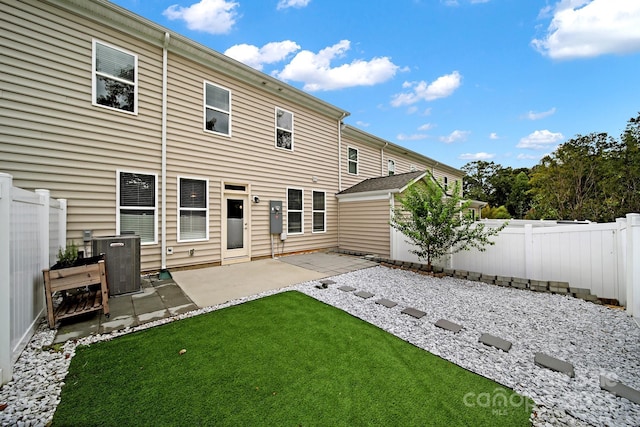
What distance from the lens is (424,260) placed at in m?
6.49

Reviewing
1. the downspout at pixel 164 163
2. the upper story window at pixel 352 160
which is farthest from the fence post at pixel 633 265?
the downspout at pixel 164 163

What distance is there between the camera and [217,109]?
21.5 ft

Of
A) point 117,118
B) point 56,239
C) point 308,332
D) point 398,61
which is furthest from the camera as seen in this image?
point 398,61

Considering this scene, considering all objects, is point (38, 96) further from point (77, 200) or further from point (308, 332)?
point (308, 332)

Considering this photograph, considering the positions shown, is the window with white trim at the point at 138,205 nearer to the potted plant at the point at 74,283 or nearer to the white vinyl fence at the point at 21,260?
the white vinyl fence at the point at 21,260

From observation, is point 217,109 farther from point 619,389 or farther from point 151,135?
point 619,389

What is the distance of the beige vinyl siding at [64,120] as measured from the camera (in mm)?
4133

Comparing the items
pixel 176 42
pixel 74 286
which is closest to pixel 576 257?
pixel 74 286

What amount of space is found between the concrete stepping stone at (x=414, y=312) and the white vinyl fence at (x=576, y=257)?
2.94 m

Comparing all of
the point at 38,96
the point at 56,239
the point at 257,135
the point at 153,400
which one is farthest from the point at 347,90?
the point at 153,400

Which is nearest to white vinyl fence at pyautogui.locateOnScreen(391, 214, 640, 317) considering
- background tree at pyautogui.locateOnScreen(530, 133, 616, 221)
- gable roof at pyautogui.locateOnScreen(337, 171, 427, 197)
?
gable roof at pyautogui.locateOnScreen(337, 171, 427, 197)

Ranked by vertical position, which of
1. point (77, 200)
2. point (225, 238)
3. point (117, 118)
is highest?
point (117, 118)

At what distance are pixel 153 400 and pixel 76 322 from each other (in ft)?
7.46

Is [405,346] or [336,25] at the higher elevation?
[336,25]
